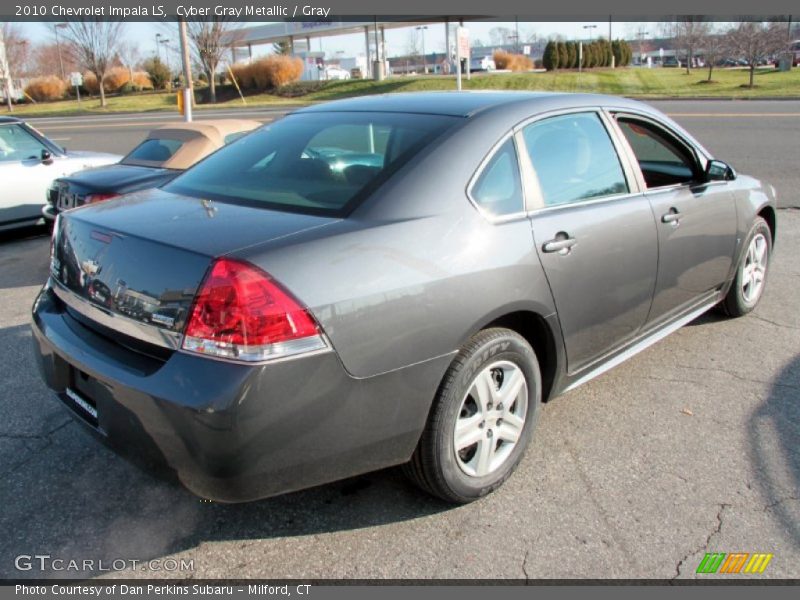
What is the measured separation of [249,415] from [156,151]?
5.86 metres

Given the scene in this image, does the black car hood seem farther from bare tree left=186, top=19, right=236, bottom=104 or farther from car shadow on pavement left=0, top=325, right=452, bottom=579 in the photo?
bare tree left=186, top=19, right=236, bottom=104

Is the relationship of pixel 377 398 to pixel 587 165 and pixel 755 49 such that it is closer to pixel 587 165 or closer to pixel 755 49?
pixel 587 165

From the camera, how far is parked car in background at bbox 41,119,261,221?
6.16 metres

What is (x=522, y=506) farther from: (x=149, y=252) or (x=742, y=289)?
(x=742, y=289)

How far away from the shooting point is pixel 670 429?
3.59 meters

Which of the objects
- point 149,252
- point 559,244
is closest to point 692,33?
point 559,244

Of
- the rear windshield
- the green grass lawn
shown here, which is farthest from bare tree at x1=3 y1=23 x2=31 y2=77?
the rear windshield

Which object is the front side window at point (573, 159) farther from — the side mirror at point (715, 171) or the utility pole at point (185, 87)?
the utility pole at point (185, 87)

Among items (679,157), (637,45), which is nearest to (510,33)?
(637,45)

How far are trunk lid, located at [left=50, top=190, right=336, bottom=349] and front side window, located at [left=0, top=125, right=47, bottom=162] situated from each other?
623 centimetres

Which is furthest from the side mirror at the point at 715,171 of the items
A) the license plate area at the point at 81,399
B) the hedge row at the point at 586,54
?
the hedge row at the point at 586,54

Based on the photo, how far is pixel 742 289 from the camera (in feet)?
16.4

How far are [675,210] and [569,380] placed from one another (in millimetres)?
1222

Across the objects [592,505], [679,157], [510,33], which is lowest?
[592,505]
